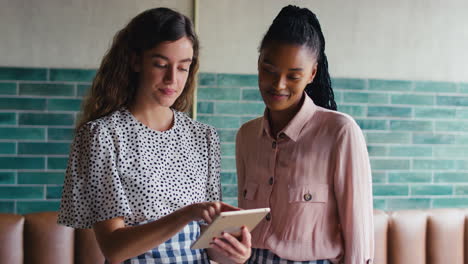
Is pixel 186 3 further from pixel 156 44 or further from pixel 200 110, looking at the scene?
pixel 156 44

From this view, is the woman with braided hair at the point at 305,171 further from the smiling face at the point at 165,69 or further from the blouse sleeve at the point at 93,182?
the blouse sleeve at the point at 93,182

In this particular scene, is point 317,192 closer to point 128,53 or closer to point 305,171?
point 305,171

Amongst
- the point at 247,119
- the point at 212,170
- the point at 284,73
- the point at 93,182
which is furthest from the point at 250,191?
the point at 247,119

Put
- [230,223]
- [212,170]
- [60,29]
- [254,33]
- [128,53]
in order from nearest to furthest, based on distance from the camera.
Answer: [230,223], [128,53], [212,170], [60,29], [254,33]

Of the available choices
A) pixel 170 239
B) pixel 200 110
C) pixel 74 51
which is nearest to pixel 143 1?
pixel 74 51

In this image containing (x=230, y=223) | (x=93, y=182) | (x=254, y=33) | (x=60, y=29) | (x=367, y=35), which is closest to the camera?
(x=230, y=223)

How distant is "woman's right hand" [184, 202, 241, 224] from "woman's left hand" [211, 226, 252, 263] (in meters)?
0.07

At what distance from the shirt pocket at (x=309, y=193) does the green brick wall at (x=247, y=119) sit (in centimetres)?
126

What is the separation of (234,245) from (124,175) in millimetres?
366

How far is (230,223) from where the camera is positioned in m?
1.31

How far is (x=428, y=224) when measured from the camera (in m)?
2.80

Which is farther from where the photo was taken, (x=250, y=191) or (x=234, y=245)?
(x=250, y=191)

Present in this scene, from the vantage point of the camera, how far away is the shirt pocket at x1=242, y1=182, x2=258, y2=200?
173 centimetres

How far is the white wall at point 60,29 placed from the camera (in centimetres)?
261
